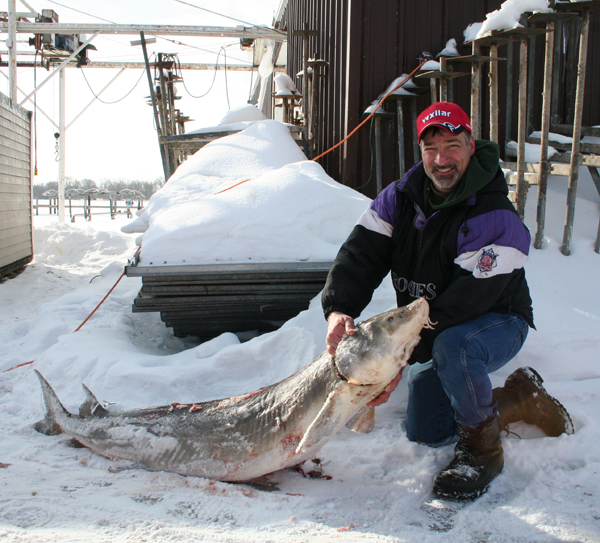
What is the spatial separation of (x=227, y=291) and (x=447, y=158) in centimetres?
226

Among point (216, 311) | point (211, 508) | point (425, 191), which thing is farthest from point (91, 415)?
point (425, 191)

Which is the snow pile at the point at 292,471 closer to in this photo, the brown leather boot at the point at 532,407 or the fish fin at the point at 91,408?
the brown leather boot at the point at 532,407

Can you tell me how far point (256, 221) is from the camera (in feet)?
12.8

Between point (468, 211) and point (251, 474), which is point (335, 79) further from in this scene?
point (251, 474)

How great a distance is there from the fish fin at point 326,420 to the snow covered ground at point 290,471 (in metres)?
0.29

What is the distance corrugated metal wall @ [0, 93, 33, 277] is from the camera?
766 cm

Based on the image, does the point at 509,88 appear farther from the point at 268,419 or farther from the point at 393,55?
the point at 268,419

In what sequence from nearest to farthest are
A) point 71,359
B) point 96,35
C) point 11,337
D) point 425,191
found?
point 425,191 < point 71,359 < point 11,337 < point 96,35

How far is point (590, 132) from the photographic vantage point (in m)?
5.61

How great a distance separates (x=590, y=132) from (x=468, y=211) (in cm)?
451

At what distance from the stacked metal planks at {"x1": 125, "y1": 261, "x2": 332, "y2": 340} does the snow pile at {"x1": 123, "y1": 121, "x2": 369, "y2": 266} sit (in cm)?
8

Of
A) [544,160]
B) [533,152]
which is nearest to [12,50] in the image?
[533,152]

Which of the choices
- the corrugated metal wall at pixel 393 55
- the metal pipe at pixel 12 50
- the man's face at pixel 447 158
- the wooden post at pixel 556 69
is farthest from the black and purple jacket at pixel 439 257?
the metal pipe at pixel 12 50

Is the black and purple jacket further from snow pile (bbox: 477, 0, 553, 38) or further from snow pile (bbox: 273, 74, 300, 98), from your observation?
snow pile (bbox: 273, 74, 300, 98)
